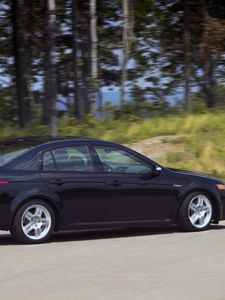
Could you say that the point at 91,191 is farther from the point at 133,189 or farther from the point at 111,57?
the point at 111,57

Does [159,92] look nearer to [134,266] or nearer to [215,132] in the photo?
[215,132]

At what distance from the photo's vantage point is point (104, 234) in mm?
11000

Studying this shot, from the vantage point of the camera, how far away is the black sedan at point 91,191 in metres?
9.72

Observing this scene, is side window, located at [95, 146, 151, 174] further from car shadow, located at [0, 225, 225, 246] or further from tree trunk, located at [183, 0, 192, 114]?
tree trunk, located at [183, 0, 192, 114]

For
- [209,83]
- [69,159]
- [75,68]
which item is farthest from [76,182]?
[209,83]

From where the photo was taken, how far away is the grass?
19.4m

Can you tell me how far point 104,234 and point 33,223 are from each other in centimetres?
155

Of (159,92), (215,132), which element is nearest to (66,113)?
(159,92)

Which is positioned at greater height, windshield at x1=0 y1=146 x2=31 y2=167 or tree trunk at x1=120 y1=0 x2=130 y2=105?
tree trunk at x1=120 y1=0 x2=130 y2=105

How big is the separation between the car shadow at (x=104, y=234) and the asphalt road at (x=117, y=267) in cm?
1

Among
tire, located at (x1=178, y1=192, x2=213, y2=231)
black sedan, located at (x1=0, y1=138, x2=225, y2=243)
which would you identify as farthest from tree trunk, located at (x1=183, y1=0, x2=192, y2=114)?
black sedan, located at (x1=0, y1=138, x2=225, y2=243)

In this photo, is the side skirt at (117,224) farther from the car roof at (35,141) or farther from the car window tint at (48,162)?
the car roof at (35,141)

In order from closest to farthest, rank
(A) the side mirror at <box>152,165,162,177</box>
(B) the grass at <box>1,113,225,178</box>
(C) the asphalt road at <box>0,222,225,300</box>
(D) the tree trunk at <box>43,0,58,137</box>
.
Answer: (C) the asphalt road at <box>0,222,225,300</box>, (A) the side mirror at <box>152,165,162,177</box>, (B) the grass at <box>1,113,225,178</box>, (D) the tree trunk at <box>43,0,58,137</box>

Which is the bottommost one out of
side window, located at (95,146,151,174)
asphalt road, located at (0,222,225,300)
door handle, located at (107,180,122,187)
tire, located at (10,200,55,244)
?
asphalt road, located at (0,222,225,300)
